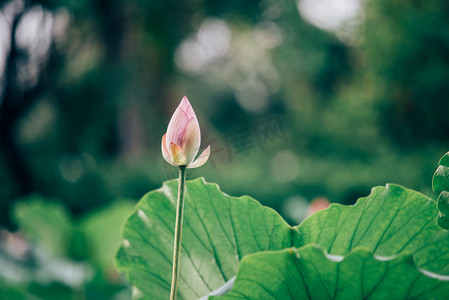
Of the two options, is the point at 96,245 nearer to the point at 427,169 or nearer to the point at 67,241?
the point at 67,241

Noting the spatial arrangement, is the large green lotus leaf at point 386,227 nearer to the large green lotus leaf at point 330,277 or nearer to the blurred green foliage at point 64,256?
the large green lotus leaf at point 330,277

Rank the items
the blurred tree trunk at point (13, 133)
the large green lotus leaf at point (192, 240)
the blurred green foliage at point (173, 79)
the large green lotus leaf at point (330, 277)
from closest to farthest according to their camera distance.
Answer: the large green lotus leaf at point (330, 277) < the large green lotus leaf at point (192, 240) < the blurred green foliage at point (173, 79) < the blurred tree trunk at point (13, 133)

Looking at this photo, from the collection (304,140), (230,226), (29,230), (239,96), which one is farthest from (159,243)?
(239,96)

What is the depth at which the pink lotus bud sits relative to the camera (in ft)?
1.16

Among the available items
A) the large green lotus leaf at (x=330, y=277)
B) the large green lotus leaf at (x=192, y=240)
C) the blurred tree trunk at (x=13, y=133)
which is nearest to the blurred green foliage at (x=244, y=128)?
the blurred tree trunk at (x=13, y=133)

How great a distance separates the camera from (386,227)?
36cm

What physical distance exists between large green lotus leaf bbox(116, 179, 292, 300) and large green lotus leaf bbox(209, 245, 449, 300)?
0.22 ft

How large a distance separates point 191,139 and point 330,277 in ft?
0.49

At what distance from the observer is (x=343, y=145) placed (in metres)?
5.21

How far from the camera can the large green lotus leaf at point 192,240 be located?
0.40m

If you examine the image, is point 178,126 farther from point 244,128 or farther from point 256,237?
point 244,128

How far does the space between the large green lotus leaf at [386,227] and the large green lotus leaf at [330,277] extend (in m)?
0.05

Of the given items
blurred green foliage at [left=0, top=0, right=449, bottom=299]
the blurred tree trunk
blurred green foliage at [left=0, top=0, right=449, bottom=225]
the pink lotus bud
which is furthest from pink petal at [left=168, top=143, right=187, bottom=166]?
the blurred tree trunk

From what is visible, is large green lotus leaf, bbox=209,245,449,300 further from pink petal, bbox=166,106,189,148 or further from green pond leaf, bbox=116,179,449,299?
pink petal, bbox=166,106,189,148
